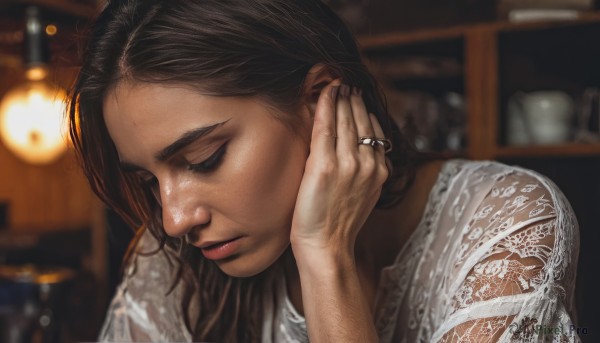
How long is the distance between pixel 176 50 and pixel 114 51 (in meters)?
0.14

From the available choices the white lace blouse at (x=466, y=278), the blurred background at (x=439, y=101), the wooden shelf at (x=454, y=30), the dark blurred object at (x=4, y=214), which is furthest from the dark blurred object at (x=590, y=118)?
the dark blurred object at (x=4, y=214)

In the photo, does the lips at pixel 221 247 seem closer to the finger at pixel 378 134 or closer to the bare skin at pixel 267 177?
the bare skin at pixel 267 177

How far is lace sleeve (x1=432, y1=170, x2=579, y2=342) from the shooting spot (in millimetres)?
1088

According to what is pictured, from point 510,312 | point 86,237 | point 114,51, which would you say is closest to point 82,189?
point 86,237

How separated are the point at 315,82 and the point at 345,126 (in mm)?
95

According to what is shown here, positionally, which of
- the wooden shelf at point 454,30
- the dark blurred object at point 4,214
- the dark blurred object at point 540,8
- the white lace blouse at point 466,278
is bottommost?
the dark blurred object at point 4,214

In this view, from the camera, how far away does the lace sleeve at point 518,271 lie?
1.09 m

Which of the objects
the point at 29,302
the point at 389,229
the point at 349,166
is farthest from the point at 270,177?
the point at 29,302

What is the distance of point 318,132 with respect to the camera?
1.21 m

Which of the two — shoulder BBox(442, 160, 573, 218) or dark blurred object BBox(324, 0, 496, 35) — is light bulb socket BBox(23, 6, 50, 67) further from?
Answer: shoulder BBox(442, 160, 573, 218)

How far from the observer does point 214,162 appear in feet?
3.70

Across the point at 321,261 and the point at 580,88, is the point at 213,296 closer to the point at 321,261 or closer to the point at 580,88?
the point at 321,261

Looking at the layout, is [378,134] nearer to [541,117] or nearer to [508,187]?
[508,187]

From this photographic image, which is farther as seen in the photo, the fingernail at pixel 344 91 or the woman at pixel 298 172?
the fingernail at pixel 344 91
